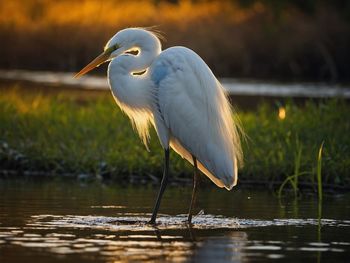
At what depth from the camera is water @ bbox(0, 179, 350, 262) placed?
6.72 m

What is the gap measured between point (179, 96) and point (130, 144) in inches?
126

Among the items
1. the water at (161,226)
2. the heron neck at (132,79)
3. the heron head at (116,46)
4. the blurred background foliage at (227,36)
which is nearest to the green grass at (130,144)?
the water at (161,226)

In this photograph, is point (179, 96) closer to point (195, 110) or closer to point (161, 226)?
point (195, 110)

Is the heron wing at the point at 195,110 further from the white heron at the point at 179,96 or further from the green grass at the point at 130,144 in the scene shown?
the green grass at the point at 130,144

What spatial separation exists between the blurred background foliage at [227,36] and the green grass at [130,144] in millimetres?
13103

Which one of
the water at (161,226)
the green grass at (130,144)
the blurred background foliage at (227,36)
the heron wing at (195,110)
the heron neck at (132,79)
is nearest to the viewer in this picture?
the water at (161,226)

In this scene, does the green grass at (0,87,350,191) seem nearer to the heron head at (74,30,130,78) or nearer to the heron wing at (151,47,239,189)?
the heron wing at (151,47,239,189)

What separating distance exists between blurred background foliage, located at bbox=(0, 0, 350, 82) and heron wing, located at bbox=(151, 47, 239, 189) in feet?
56.7

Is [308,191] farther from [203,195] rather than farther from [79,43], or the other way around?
[79,43]

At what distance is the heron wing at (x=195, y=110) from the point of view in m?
8.74

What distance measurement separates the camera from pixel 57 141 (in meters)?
12.1

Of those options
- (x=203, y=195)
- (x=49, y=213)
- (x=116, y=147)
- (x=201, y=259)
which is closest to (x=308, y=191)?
(x=203, y=195)

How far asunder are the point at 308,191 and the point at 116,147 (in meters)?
2.48

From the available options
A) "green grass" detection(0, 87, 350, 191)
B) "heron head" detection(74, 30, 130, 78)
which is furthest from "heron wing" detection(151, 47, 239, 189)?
"green grass" detection(0, 87, 350, 191)
